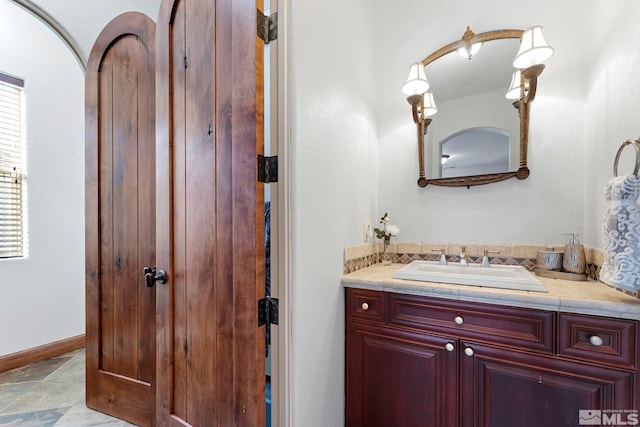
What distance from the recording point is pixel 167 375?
52.4 inches

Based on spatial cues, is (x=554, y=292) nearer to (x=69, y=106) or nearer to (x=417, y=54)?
(x=417, y=54)

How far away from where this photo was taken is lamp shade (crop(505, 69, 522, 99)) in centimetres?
161

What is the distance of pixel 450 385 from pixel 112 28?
2.79 m

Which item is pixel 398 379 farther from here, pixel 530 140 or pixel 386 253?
pixel 530 140

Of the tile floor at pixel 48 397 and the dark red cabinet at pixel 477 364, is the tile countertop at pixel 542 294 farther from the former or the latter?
the tile floor at pixel 48 397

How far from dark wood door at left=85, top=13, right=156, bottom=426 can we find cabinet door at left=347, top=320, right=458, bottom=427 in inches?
47.0

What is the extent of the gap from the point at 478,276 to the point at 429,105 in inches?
49.0

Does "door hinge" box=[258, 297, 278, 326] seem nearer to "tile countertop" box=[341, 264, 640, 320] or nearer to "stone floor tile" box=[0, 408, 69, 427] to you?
"tile countertop" box=[341, 264, 640, 320]

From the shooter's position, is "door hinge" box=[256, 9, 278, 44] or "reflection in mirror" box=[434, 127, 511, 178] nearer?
"door hinge" box=[256, 9, 278, 44]

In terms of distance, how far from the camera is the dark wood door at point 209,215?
1.00m

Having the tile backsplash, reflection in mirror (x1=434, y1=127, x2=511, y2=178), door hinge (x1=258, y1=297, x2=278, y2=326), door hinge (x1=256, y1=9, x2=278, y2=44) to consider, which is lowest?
door hinge (x1=258, y1=297, x2=278, y2=326)

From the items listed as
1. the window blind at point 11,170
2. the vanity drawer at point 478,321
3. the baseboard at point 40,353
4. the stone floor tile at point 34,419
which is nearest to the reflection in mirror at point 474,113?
the vanity drawer at point 478,321

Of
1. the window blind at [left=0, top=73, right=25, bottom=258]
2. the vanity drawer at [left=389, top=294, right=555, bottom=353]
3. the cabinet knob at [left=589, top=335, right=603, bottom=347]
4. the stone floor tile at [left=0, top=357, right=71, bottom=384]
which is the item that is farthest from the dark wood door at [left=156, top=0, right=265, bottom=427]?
the window blind at [left=0, top=73, right=25, bottom=258]

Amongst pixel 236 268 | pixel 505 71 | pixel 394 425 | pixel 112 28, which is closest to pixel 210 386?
pixel 236 268
